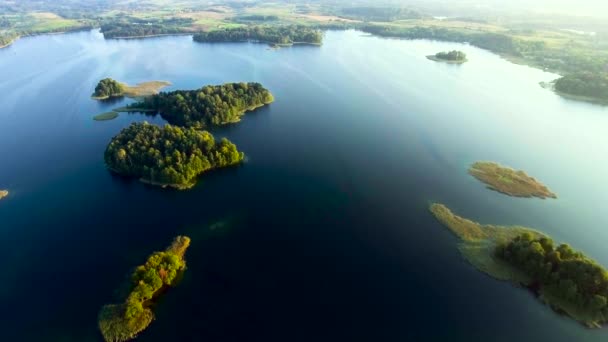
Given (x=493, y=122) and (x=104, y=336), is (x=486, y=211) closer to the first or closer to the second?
(x=493, y=122)

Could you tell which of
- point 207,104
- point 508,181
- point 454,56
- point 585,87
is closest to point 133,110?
point 207,104

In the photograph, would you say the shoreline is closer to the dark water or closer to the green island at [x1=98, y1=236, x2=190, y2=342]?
the dark water

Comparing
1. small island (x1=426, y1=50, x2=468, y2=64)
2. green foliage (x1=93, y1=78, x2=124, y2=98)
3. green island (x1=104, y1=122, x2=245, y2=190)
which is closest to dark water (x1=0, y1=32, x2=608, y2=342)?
green island (x1=104, y1=122, x2=245, y2=190)

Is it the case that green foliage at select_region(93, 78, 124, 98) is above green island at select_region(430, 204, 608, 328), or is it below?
below

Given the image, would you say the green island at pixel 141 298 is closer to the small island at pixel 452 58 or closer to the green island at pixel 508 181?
the green island at pixel 508 181

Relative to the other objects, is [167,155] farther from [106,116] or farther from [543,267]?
[543,267]

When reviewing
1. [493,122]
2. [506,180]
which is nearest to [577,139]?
[493,122]
